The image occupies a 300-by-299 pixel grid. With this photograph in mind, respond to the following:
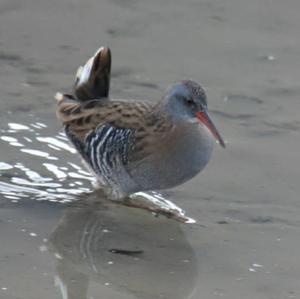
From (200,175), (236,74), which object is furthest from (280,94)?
(200,175)

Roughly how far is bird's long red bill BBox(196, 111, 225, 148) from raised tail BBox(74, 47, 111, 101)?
71 cm

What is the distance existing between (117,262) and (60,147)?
67.5 inches

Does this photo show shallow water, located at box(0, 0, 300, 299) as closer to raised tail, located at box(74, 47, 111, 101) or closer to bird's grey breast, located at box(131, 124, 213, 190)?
bird's grey breast, located at box(131, 124, 213, 190)

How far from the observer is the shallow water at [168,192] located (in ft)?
19.4

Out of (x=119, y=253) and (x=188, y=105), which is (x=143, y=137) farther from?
(x=119, y=253)

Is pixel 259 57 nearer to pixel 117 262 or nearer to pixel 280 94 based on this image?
pixel 280 94

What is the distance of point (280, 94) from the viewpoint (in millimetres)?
8422

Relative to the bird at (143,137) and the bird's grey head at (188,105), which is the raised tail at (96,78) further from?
the bird's grey head at (188,105)

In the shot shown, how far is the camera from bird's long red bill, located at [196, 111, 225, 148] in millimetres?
6645

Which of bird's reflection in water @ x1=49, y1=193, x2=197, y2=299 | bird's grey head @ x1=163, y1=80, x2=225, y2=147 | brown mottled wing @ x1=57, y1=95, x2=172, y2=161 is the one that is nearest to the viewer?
bird's reflection in water @ x1=49, y1=193, x2=197, y2=299

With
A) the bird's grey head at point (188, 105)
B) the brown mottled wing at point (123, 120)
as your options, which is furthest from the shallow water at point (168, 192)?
the bird's grey head at point (188, 105)

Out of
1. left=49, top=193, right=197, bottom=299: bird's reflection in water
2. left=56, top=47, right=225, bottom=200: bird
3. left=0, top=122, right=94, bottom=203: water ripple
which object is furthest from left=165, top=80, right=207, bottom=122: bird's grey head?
left=0, top=122, right=94, bottom=203: water ripple

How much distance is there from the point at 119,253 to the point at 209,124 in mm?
983

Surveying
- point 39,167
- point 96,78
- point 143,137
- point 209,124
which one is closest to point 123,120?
point 143,137
